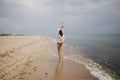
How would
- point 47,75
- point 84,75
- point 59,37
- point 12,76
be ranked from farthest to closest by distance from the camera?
point 59,37 < point 84,75 < point 47,75 < point 12,76

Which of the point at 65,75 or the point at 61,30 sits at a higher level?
the point at 61,30

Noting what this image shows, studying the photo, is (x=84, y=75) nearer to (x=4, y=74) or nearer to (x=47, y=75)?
(x=47, y=75)

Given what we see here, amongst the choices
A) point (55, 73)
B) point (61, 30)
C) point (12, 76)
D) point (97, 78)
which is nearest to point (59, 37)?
point (61, 30)

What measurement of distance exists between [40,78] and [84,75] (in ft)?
8.45

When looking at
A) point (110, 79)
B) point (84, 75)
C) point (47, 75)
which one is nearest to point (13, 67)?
point (47, 75)

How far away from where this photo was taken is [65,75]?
8.20 meters

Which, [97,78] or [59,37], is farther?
[59,37]

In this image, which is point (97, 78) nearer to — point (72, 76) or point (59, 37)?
point (72, 76)

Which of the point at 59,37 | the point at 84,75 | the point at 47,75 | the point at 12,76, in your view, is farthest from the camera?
the point at 59,37

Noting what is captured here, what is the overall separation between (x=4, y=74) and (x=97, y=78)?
15.2 ft

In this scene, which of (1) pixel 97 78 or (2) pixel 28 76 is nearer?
(2) pixel 28 76

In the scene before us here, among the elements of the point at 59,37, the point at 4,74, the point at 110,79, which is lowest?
the point at 110,79

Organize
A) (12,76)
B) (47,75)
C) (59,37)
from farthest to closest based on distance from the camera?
(59,37), (47,75), (12,76)

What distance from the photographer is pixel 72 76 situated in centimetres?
812
